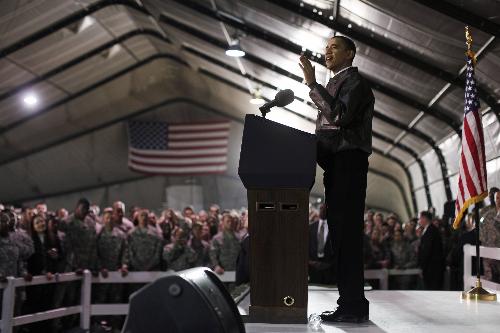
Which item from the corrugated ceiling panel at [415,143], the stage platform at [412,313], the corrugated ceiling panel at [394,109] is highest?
the corrugated ceiling panel at [394,109]

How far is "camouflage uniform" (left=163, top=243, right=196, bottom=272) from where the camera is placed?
865cm

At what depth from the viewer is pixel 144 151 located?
64.1 ft

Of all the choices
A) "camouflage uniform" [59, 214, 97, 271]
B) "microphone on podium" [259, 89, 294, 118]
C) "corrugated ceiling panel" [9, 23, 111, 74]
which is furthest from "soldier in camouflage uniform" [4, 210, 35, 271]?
"corrugated ceiling panel" [9, 23, 111, 74]

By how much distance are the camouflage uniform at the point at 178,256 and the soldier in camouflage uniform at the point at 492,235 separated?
3.47m

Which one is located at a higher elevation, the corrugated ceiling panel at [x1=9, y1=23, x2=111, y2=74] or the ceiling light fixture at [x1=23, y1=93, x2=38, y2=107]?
the corrugated ceiling panel at [x1=9, y1=23, x2=111, y2=74]

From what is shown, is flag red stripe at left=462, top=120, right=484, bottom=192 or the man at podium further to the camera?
flag red stripe at left=462, top=120, right=484, bottom=192

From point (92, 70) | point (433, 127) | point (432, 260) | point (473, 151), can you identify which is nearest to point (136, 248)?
point (432, 260)

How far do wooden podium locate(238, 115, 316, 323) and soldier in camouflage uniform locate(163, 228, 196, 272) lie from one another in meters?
5.50

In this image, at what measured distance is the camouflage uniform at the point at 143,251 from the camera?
8680mm

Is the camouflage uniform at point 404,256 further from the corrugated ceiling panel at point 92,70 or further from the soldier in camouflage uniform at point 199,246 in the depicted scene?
the corrugated ceiling panel at point 92,70

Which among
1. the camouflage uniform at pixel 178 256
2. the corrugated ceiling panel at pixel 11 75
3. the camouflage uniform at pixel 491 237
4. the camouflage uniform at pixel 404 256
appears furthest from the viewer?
the corrugated ceiling panel at pixel 11 75

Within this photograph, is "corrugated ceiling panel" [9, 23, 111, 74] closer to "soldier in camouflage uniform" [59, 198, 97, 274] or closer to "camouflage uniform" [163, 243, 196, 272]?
"soldier in camouflage uniform" [59, 198, 97, 274]

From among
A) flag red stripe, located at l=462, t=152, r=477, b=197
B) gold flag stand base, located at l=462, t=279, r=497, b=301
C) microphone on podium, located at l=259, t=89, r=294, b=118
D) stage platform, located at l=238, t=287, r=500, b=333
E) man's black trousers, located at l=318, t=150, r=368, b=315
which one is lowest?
stage platform, located at l=238, t=287, r=500, b=333

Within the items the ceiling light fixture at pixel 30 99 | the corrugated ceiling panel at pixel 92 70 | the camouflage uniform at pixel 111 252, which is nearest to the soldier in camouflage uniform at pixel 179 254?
the camouflage uniform at pixel 111 252
